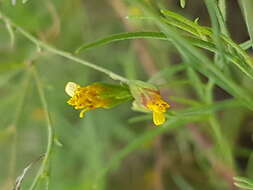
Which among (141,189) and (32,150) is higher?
(32,150)

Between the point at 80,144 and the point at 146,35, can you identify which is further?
the point at 80,144

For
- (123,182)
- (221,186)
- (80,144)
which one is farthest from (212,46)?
(123,182)

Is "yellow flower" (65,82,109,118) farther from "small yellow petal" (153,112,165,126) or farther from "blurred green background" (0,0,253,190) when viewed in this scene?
"blurred green background" (0,0,253,190)

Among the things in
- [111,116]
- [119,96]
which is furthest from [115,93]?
[111,116]

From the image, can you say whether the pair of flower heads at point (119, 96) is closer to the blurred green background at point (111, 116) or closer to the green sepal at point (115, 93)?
the green sepal at point (115, 93)

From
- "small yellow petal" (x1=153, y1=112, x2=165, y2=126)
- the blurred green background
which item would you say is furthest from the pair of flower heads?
the blurred green background

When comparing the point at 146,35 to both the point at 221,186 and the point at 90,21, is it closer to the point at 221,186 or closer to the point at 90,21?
the point at 221,186
